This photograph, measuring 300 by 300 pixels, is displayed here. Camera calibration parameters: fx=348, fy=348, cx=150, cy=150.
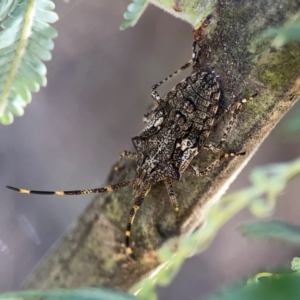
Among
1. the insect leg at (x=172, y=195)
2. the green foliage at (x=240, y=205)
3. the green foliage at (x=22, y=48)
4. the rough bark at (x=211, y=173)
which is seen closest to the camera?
the green foliage at (x=240, y=205)

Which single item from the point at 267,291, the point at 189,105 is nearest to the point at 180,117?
the point at 189,105

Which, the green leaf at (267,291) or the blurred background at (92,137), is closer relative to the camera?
the green leaf at (267,291)

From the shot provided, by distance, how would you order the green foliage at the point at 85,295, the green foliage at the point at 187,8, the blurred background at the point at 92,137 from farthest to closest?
the blurred background at the point at 92,137
the green foliage at the point at 187,8
the green foliage at the point at 85,295

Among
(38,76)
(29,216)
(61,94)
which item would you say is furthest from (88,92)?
(38,76)

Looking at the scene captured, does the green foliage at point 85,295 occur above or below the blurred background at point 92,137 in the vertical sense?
below

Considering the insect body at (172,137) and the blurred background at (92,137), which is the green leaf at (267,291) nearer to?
the insect body at (172,137)

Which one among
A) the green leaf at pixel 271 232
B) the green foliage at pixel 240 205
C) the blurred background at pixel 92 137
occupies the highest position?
the blurred background at pixel 92 137

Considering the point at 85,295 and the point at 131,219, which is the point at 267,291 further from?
the point at 131,219

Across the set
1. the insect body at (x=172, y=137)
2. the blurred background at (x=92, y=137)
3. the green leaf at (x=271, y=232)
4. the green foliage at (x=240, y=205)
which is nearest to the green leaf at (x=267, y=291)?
the green leaf at (x=271, y=232)
